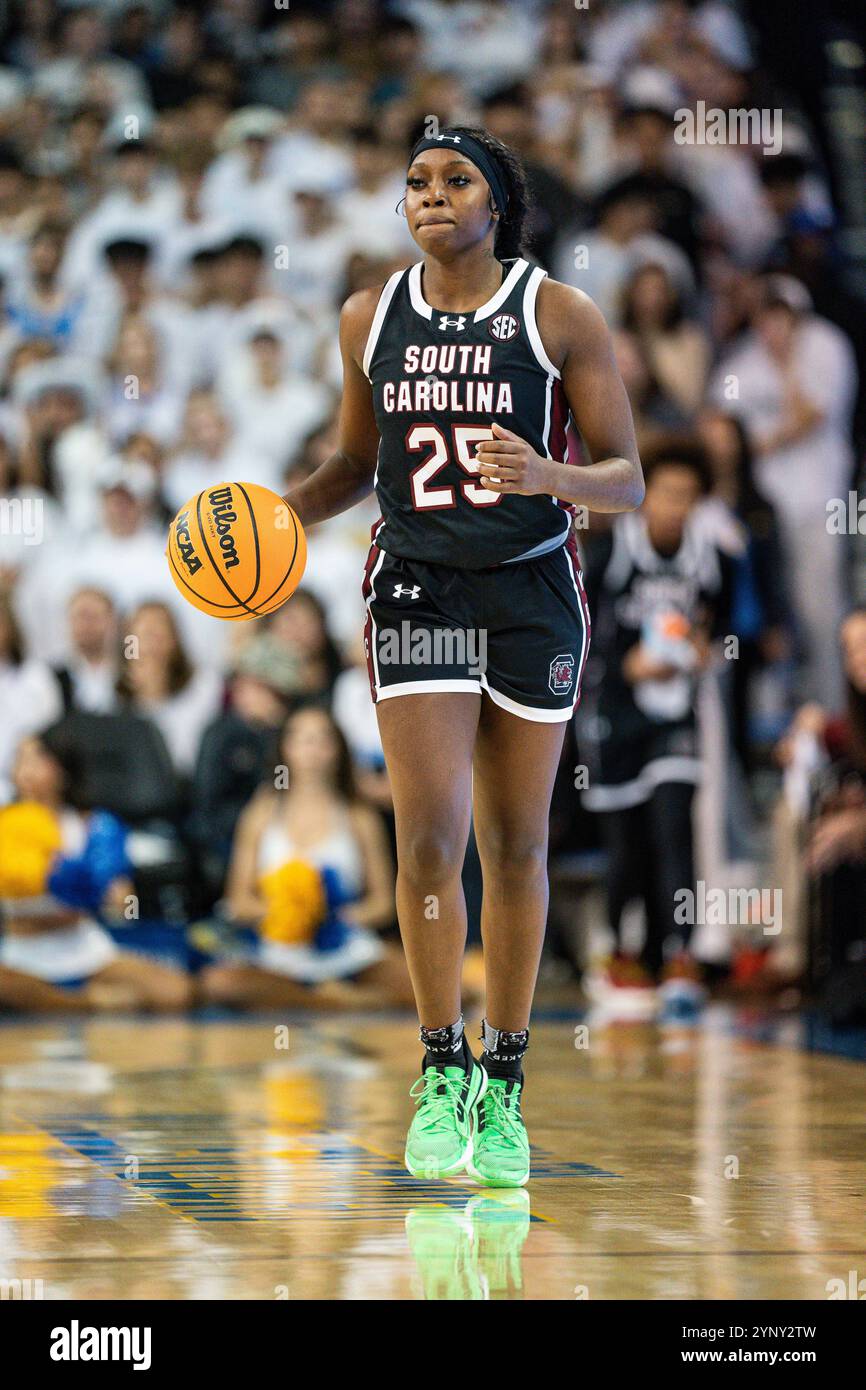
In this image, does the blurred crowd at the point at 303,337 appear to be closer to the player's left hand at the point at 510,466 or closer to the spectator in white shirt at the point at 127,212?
the spectator in white shirt at the point at 127,212

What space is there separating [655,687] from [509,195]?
4166 mm

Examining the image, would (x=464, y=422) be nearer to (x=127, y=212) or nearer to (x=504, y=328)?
(x=504, y=328)

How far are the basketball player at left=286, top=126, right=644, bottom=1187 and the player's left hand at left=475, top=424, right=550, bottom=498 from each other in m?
0.21

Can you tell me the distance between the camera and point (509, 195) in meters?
4.16

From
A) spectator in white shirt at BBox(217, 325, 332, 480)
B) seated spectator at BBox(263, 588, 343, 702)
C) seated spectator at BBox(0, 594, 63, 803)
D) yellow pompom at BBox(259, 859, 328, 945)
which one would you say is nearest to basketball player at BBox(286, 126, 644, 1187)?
yellow pompom at BBox(259, 859, 328, 945)

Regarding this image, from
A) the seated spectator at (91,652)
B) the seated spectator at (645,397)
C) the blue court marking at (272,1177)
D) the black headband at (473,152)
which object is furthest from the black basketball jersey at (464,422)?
the seated spectator at (645,397)

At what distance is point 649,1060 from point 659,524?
8.37 ft

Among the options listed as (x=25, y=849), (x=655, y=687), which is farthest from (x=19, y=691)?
(x=655, y=687)

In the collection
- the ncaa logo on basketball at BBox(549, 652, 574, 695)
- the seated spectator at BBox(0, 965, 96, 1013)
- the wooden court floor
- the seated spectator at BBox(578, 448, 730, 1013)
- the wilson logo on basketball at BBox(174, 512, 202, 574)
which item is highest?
the seated spectator at BBox(578, 448, 730, 1013)

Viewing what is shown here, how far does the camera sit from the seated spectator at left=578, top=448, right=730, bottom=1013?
813 centimetres

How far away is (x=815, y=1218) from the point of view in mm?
3688

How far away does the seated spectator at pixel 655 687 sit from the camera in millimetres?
8133

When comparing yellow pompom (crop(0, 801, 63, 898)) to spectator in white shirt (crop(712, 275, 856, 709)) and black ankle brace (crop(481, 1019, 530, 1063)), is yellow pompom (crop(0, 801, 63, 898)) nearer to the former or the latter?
spectator in white shirt (crop(712, 275, 856, 709))
